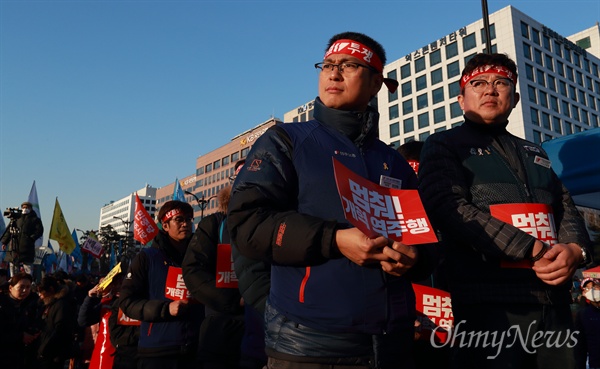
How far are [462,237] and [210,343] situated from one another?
2264mm

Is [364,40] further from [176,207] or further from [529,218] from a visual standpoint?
[176,207]

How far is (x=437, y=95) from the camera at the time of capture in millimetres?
61406

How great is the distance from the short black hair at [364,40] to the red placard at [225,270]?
1.82 m

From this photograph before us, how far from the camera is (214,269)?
382cm

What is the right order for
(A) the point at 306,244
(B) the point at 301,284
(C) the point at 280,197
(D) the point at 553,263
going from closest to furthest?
(A) the point at 306,244
(B) the point at 301,284
(C) the point at 280,197
(D) the point at 553,263

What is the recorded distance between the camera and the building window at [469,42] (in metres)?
58.6

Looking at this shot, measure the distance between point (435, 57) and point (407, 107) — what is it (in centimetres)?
759

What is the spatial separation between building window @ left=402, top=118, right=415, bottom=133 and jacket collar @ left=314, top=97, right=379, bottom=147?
6372 centimetres

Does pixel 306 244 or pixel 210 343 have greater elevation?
pixel 306 244

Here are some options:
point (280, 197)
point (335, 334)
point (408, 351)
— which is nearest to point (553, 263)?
point (408, 351)

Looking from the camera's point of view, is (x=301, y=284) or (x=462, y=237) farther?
→ (x=462, y=237)

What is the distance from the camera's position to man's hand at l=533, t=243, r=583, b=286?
2.16m

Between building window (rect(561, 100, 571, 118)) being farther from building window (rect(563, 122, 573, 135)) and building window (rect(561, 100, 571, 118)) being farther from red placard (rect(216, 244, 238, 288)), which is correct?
red placard (rect(216, 244, 238, 288))

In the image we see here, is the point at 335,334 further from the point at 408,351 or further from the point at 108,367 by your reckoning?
the point at 108,367
